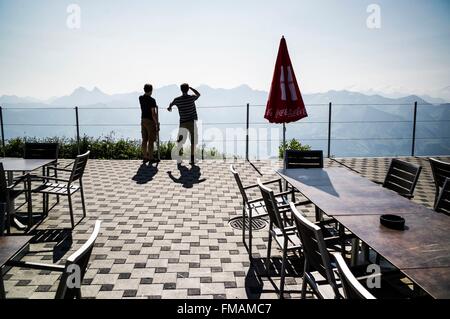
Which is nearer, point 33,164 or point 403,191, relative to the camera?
point 403,191

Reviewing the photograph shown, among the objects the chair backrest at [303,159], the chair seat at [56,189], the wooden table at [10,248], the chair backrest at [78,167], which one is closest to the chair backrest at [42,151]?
the chair seat at [56,189]

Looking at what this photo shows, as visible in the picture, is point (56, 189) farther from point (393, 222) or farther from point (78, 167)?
point (393, 222)

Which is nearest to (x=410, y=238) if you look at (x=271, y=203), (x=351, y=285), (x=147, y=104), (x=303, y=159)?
(x=351, y=285)

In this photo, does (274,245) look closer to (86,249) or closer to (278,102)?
(278,102)

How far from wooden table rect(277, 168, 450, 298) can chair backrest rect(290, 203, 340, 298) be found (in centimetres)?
30

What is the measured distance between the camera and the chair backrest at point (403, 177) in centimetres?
392

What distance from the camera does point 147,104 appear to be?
8.79 meters

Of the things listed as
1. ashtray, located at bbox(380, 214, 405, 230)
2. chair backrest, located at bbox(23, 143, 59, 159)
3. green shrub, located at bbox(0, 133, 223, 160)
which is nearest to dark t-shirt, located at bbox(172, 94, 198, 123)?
green shrub, located at bbox(0, 133, 223, 160)

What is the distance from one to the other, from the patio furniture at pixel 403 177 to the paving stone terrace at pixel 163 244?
56.6 inches

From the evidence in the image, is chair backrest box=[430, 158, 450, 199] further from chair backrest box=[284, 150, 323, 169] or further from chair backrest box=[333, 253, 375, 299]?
chair backrest box=[333, 253, 375, 299]

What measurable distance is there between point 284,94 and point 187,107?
12.3 feet

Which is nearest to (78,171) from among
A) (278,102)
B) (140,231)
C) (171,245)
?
(140,231)

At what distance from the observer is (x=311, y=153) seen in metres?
5.06
